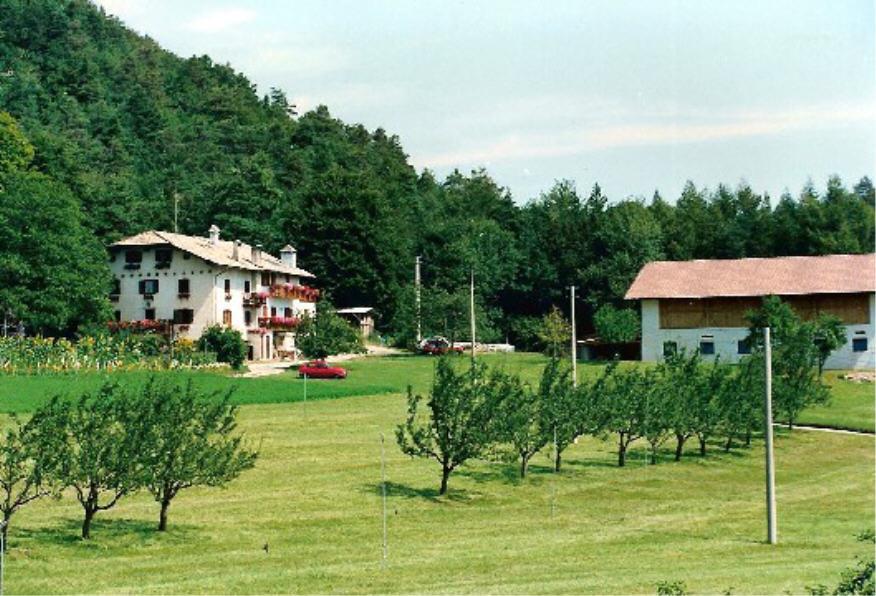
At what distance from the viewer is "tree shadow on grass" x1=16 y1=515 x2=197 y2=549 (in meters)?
26.3

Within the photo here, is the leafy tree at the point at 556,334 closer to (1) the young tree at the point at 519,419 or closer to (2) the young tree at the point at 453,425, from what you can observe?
(1) the young tree at the point at 519,419

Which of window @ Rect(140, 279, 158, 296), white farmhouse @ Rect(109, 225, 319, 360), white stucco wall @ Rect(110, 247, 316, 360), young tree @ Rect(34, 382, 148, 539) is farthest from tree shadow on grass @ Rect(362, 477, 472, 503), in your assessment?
window @ Rect(140, 279, 158, 296)

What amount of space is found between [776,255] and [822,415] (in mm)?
41593

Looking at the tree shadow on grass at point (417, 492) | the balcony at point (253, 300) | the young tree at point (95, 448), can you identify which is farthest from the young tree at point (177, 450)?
the balcony at point (253, 300)

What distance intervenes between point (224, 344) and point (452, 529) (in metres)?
39.8

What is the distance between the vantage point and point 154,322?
7488 centimetres

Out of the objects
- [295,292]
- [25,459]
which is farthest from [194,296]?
[25,459]

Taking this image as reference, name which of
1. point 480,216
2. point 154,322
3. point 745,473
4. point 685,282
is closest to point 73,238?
point 154,322

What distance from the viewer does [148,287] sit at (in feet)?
253

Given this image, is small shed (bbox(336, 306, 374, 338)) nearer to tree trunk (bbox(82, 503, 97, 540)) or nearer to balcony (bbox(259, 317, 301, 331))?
balcony (bbox(259, 317, 301, 331))

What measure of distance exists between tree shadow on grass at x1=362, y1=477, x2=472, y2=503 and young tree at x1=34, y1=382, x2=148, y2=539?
7877 mm

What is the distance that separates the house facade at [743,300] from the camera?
7181 centimetres

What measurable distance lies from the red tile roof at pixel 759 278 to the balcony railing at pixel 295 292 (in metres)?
22.0

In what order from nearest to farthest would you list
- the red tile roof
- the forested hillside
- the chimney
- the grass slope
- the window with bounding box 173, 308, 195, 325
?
1. the grass slope
2. the forested hillside
3. the red tile roof
4. the window with bounding box 173, 308, 195, 325
5. the chimney
